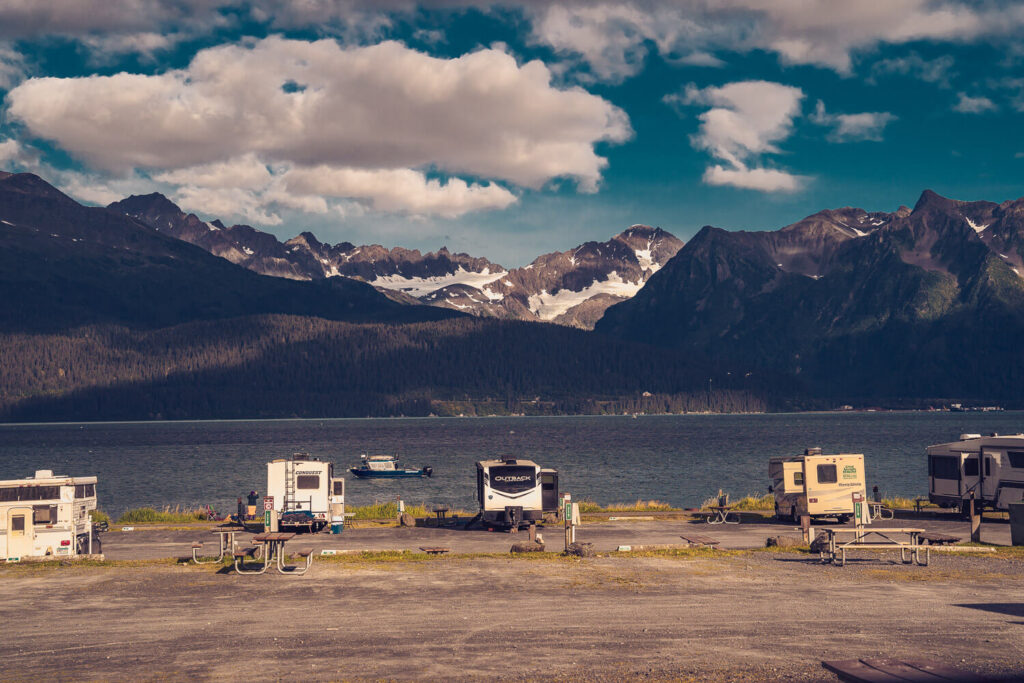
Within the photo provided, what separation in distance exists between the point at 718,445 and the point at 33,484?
15326 centimetres

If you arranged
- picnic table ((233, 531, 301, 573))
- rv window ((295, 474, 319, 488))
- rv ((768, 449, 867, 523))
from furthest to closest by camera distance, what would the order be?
rv ((768, 449, 867, 523)), rv window ((295, 474, 319, 488)), picnic table ((233, 531, 301, 573))

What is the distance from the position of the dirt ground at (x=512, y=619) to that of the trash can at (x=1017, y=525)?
5.12 metres

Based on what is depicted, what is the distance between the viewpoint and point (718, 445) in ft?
587

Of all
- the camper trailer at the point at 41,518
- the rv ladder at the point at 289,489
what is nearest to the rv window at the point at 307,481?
the rv ladder at the point at 289,489

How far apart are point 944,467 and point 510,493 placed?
83.4 feet

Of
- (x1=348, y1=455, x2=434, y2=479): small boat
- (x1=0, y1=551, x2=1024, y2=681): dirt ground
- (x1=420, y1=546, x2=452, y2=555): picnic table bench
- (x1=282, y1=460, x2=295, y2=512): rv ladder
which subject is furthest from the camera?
(x1=348, y1=455, x2=434, y2=479): small boat

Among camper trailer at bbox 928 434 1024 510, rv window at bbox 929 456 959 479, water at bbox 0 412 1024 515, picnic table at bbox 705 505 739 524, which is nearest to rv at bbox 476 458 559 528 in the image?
picnic table at bbox 705 505 739 524

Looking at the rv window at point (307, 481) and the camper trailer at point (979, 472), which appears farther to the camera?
the camper trailer at point (979, 472)

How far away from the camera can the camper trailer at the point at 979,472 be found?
49.8 metres

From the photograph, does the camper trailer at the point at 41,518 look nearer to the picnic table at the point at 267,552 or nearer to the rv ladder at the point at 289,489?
the picnic table at the point at 267,552

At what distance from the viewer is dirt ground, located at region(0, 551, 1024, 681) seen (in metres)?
19.7

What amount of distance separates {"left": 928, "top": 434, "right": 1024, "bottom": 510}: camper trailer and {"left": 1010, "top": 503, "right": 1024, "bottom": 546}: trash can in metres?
11.4

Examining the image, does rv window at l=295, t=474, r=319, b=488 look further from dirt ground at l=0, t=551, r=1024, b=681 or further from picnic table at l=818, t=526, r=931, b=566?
picnic table at l=818, t=526, r=931, b=566

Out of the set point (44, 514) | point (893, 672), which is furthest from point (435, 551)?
point (893, 672)
